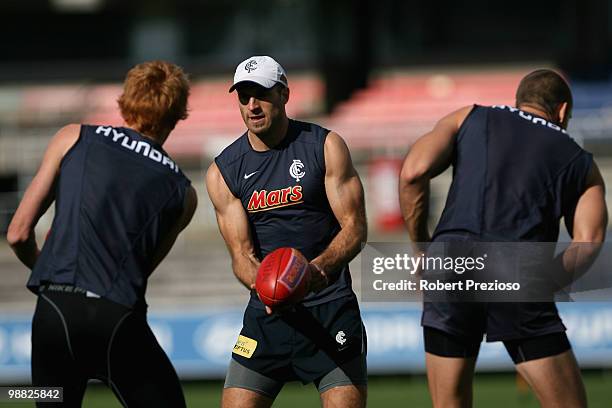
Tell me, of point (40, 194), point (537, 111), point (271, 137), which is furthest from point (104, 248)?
point (537, 111)

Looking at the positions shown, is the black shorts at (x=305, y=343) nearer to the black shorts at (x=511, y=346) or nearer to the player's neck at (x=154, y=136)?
the black shorts at (x=511, y=346)

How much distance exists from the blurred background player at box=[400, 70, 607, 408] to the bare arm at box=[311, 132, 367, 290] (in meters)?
0.26

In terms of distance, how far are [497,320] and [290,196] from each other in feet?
3.67

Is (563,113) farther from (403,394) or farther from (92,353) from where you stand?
(403,394)

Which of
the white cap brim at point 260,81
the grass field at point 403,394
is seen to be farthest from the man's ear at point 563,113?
the grass field at point 403,394

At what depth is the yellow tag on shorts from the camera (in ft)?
17.2

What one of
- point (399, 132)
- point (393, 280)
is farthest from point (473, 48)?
point (393, 280)

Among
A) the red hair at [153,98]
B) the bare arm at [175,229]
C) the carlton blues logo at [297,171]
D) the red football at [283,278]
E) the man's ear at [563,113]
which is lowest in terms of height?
the red football at [283,278]

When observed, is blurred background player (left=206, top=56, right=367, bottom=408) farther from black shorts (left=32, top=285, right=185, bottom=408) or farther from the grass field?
the grass field

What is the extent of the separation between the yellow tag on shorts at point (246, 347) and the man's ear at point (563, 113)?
→ 1803 millimetres

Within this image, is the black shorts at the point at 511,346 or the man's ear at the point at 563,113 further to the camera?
the man's ear at the point at 563,113

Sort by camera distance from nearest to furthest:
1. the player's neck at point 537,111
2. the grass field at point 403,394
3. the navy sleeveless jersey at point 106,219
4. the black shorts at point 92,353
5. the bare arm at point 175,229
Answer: the black shorts at point 92,353, the navy sleeveless jersey at point 106,219, the bare arm at point 175,229, the player's neck at point 537,111, the grass field at point 403,394

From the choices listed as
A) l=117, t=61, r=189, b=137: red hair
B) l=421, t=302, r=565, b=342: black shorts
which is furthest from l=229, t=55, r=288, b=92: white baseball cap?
l=421, t=302, r=565, b=342: black shorts

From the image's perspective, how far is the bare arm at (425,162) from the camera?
5.15m
